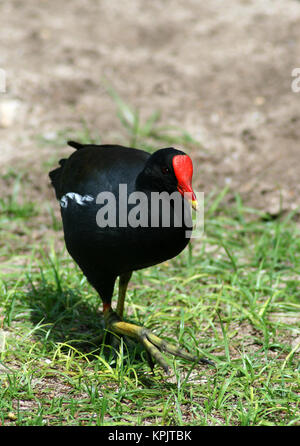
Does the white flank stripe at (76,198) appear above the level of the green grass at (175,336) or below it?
above

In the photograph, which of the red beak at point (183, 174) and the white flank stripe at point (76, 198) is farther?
the white flank stripe at point (76, 198)

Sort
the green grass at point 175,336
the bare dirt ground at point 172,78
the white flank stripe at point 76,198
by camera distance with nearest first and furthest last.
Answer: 1. the green grass at point 175,336
2. the white flank stripe at point 76,198
3. the bare dirt ground at point 172,78

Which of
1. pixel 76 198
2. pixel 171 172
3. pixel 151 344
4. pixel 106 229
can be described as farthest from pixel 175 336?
pixel 171 172

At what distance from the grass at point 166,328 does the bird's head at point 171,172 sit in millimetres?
948

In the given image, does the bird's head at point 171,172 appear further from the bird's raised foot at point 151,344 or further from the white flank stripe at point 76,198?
the bird's raised foot at point 151,344

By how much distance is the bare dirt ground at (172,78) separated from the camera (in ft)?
20.2

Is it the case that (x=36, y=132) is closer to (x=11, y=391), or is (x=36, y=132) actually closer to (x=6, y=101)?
(x=6, y=101)

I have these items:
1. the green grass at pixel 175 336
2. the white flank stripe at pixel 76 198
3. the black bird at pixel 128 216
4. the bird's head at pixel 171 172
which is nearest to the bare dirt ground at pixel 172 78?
the green grass at pixel 175 336

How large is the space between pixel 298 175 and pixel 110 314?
9.56ft

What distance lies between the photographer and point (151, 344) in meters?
3.37

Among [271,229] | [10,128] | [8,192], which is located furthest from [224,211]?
[10,128]

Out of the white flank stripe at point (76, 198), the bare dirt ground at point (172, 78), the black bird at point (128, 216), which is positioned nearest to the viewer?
the black bird at point (128, 216)

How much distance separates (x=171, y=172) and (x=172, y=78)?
4.49 metres

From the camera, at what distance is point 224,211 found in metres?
5.59
